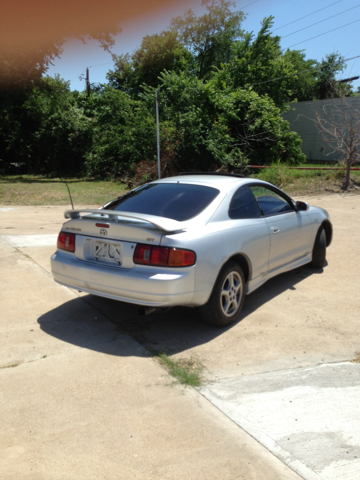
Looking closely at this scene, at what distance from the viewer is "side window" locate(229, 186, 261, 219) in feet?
15.4

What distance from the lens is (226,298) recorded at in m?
4.42

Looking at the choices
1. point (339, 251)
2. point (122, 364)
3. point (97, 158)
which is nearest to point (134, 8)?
point (122, 364)

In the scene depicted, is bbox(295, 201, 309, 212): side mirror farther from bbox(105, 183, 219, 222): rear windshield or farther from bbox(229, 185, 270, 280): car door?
bbox(105, 183, 219, 222): rear windshield

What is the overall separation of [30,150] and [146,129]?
43.6 ft

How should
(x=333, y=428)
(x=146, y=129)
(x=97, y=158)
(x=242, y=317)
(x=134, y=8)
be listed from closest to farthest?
(x=333, y=428) < (x=242, y=317) < (x=134, y=8) < (x=146, y=129) < (x=97, y=158)

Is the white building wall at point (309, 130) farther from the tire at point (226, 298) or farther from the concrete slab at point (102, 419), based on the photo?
the concrete slab at point (102, 419)

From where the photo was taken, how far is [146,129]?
2253cm

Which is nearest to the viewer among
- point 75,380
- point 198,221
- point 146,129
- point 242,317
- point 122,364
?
point 75,380

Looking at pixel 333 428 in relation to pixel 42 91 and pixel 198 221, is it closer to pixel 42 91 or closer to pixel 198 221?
pixel 198 221

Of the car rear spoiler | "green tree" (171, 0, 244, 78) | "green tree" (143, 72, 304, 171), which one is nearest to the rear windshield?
the car rear spoiler

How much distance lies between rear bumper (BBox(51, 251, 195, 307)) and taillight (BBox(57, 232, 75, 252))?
1.02 ft

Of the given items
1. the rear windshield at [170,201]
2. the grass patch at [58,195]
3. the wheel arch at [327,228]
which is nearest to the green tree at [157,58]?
the grass patch at [58,195]

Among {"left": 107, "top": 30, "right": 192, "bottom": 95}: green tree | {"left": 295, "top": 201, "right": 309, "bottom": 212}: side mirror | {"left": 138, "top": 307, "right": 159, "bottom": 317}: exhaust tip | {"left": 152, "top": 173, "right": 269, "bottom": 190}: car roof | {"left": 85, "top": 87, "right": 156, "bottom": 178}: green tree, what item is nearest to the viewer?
{"left": 138, "top": 307, "right": 159, "bottom": 317}: exhaust tip

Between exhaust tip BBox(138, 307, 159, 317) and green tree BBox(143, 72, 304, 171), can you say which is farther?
green tree BBox(143, 72, 304, 171)
